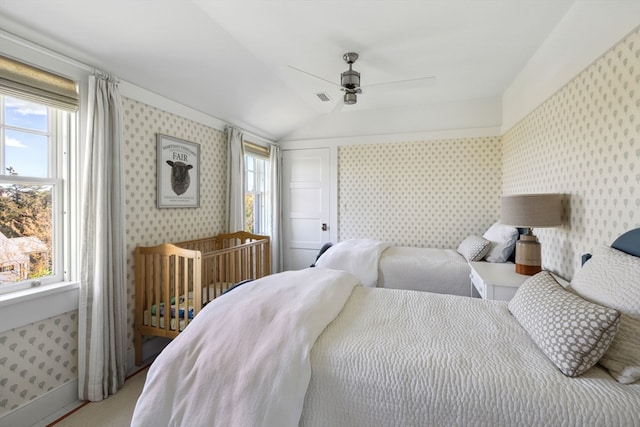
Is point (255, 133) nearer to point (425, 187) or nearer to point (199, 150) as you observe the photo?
point (199, 150)

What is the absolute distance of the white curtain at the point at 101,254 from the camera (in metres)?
1.95

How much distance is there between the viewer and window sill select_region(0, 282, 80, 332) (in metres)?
1.64

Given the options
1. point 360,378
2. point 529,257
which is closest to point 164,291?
point 360,378

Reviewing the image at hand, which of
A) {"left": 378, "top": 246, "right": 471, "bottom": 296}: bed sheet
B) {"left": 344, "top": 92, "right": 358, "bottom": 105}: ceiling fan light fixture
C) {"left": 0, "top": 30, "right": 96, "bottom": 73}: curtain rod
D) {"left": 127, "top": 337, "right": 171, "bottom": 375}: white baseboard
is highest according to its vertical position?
{"left": 344, "top": 92, "right": 358, "bottom": 105}: ceiling fan light fixture

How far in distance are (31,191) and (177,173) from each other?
1.14 meters

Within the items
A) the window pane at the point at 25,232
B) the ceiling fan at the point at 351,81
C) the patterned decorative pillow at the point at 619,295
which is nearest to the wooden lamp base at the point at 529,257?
the patterned decorative pillow at the point at 619,295

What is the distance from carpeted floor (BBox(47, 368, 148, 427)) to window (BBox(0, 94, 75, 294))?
34.5 inches

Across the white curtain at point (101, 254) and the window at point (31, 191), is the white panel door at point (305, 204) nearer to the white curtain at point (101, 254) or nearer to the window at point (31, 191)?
the white curtain at point (101, 254)

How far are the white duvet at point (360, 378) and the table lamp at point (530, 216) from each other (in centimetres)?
99

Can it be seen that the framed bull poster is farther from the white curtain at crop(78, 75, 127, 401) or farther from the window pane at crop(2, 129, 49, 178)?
the window pane at crop(2, 129, 49, 178)

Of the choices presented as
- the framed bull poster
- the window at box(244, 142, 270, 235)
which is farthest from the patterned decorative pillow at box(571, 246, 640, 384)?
the window at box(244, 142, 270, 235)

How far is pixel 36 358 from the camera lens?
1786 millimetres

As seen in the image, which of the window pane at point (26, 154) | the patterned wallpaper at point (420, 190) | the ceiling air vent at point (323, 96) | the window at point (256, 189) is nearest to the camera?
the window pane at point (26, 154)

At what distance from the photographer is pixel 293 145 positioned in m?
4.75
